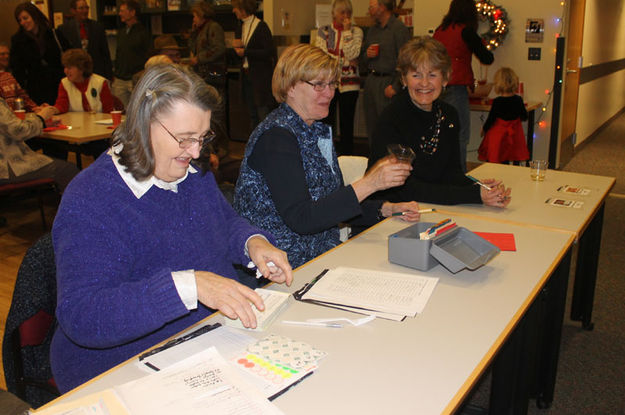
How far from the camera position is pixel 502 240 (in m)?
2.07

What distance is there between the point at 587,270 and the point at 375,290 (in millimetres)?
1809

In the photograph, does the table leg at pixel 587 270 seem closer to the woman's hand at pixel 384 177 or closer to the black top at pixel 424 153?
the black top at pixel 424 153

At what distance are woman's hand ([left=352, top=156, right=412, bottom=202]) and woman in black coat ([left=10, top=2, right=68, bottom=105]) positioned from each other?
17.7ft

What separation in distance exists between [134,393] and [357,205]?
103 centimetres

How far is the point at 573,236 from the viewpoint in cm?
213

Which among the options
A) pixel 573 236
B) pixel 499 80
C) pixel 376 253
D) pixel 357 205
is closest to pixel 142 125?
pixel 357 205

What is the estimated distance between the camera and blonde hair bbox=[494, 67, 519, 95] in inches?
209

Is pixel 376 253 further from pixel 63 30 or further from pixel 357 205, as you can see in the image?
pixel 63 30

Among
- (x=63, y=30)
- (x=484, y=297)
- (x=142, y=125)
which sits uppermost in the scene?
(x=63, y=30)

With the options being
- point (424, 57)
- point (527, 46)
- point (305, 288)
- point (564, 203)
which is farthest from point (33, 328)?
point (527, 46)

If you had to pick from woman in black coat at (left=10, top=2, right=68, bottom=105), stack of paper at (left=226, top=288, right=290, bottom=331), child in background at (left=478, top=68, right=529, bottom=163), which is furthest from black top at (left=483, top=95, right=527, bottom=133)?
woman in black coat at (left=10, top=2, right=68, bottom=105)

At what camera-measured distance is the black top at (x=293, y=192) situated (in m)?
1.94

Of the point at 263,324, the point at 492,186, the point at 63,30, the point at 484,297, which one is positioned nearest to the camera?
the point at 263,324

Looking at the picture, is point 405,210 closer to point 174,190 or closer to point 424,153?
point 424,153
